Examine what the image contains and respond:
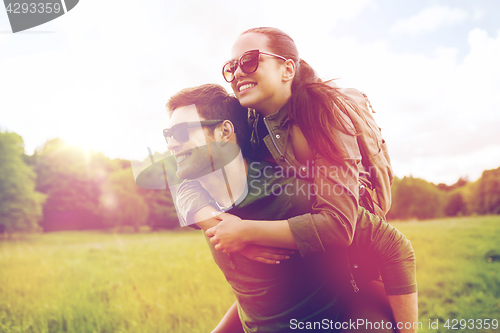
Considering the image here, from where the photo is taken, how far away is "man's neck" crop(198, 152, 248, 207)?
5.61ft

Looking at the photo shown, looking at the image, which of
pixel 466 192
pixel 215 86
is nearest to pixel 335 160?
pixel 215 86

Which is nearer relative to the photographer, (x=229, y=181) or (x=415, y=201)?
(x=229, y=181)

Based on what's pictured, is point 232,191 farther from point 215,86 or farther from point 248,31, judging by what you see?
point 248,31

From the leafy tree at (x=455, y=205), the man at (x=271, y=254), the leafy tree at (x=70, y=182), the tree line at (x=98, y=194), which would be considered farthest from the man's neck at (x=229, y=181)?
the leafy tree at (x=455, y=205)

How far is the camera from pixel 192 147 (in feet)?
5.47

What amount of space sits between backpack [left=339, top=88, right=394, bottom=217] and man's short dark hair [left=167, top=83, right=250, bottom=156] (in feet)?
2.29

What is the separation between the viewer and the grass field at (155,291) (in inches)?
166

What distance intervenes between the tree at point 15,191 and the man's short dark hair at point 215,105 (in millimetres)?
28074

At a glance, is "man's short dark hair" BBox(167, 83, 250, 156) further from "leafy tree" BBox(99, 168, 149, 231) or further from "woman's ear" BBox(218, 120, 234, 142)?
"leafy tree" BBox(99, 168, 149, 231)

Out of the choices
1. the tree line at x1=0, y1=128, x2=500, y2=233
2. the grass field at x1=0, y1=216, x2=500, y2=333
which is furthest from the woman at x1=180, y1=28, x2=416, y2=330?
the tree line at x1=0, y1=128, x2=500, y2=233

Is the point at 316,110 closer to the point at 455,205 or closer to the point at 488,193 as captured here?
the point at 488,193

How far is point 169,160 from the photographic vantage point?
1896 mm

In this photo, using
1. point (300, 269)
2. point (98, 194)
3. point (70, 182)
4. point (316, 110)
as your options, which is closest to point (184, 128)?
A: point (316, 110)

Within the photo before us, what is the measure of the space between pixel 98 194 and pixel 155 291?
31358 mm
